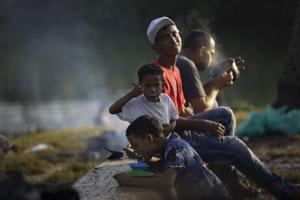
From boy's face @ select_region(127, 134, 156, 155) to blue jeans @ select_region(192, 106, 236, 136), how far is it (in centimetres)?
73

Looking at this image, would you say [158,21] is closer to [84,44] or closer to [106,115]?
[106,115]

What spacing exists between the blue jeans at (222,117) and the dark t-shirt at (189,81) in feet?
0.93

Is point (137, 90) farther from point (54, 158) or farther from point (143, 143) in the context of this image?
point (54, 158)

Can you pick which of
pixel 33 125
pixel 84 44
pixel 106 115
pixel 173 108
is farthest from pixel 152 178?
pixel 84 44

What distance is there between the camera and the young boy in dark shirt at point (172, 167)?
455 centimetres

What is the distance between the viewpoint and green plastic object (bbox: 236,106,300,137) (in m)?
8.91

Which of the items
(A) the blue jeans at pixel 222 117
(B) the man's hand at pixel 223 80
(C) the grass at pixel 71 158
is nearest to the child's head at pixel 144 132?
(A) the blue jeans at pixel 222 117

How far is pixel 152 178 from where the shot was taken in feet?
15.0

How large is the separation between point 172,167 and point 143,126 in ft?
0.98

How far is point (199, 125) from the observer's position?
504 centimetres

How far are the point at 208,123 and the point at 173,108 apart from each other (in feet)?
0.87

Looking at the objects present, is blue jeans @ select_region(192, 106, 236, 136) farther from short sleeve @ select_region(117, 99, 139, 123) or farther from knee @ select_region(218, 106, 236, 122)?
short sleeve @ select_region(117, 99, 139, 123)

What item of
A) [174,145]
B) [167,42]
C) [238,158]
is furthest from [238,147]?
[167,42]

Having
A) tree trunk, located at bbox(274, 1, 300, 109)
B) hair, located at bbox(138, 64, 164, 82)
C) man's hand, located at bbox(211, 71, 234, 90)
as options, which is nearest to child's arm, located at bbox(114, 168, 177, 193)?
hair, located at bbox(138, 64, 164, 82)
